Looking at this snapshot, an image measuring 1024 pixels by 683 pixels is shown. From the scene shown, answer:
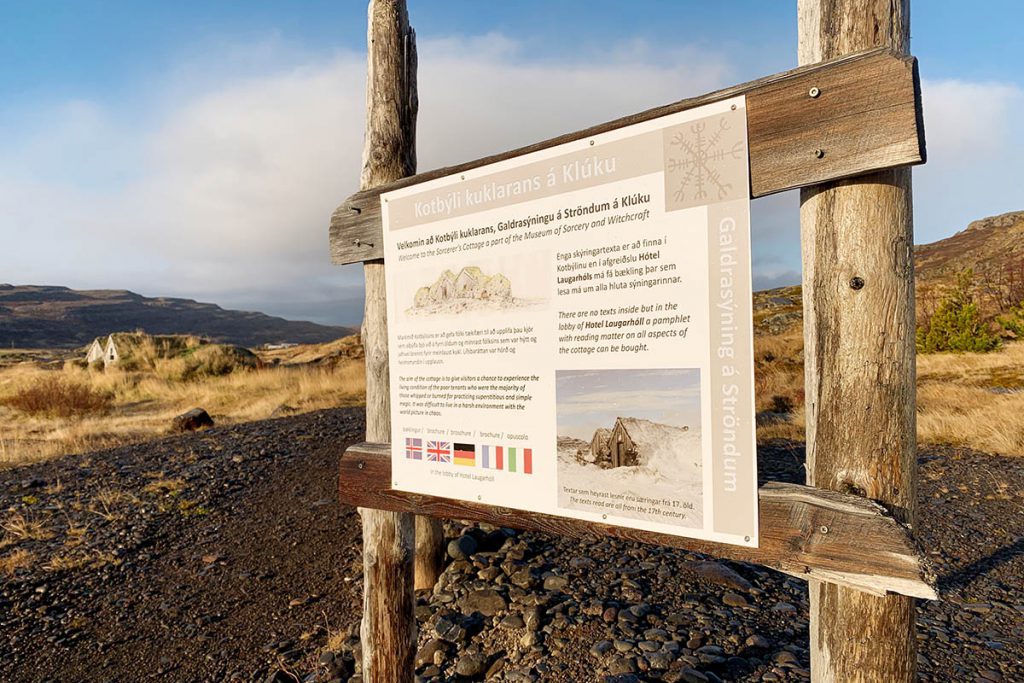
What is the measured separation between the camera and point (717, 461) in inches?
92.2

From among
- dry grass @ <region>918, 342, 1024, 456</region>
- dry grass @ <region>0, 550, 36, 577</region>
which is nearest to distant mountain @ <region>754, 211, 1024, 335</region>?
dry grass @ <region>918, 342, 1024, 456</region>

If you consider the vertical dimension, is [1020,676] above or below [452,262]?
below

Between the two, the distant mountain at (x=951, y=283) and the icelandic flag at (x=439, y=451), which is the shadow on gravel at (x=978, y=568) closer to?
the distant mountain at (x=951, y=283)

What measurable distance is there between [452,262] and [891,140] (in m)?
1.97

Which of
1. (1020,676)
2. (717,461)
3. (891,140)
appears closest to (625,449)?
(717,461)

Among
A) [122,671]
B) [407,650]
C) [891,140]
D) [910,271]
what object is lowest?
[122,671]

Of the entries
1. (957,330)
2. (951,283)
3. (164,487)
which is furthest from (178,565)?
(951,283)

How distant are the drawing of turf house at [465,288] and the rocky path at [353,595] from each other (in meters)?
2.38

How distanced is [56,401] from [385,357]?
16.6 m

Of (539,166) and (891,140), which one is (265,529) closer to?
(539,166)

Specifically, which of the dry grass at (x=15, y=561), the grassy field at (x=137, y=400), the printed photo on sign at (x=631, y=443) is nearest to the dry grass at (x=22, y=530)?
the dry grass at (x=15, y=561)

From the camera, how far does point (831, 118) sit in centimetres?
220

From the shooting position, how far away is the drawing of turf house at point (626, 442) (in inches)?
97.3

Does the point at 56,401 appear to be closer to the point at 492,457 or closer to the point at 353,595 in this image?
the point at 353,595
